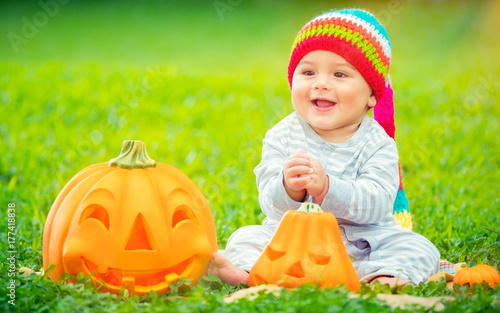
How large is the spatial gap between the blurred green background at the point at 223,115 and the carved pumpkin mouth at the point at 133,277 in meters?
0.97

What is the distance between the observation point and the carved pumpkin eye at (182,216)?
→ 327cm

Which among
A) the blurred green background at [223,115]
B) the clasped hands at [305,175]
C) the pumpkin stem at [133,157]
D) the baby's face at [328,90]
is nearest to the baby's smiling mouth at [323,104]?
the baby's face at [328,90]

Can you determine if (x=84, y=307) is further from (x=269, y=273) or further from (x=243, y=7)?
(x=243, y=7)

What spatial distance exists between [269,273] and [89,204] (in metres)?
0.92

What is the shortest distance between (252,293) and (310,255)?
14.4 inches

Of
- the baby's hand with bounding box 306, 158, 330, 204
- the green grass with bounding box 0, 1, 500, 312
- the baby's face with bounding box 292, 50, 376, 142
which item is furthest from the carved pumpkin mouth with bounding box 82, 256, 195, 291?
the baby's face with bounding box 292, 50, 376, 142

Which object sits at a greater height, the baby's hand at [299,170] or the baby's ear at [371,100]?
the baby's ear at [371,100]

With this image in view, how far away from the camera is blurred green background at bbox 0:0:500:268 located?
530cm

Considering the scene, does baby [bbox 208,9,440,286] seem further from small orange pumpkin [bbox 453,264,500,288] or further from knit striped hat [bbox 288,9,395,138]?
small orange pumpkin [bbox 453,264,500,288]

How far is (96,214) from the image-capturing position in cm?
325

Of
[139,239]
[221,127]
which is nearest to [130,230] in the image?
[139,239]

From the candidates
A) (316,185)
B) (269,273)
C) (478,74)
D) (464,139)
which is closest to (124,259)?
(269,273)

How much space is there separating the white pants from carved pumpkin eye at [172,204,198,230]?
0.37 metres

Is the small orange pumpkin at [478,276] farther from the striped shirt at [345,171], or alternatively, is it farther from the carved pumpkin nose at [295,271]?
the carved pumpkin nose at [295,271]
